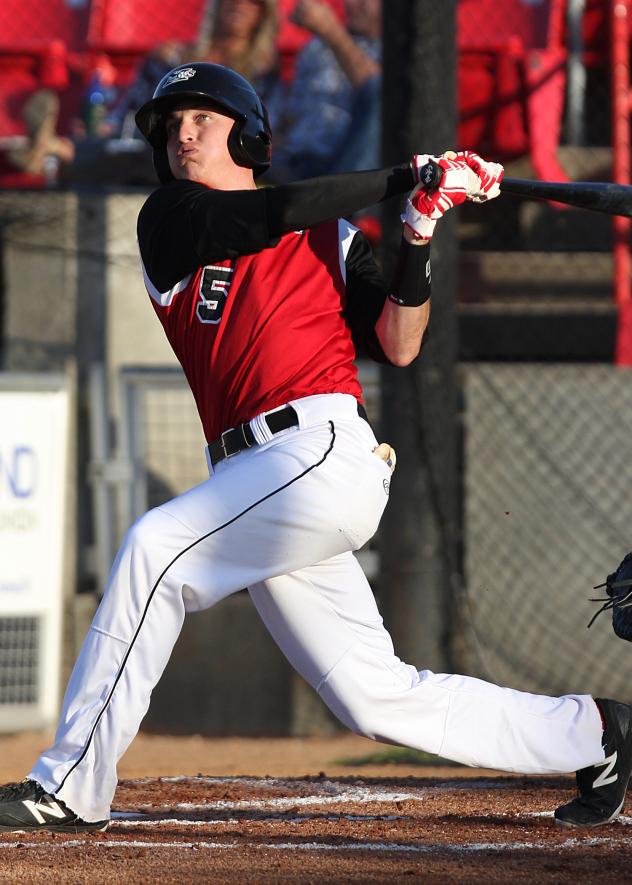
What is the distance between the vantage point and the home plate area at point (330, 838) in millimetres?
2775

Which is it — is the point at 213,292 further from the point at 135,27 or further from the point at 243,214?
the point at 135,27

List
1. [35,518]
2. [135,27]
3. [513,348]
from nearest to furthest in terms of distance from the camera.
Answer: [35,518] < [513,348] < [135,27]

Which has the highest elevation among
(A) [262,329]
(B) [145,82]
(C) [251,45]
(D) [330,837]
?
(C) [251,45]

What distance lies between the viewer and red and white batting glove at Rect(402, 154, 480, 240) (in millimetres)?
3021

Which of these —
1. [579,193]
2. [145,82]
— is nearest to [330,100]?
[145,82]

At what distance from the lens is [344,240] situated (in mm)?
3291

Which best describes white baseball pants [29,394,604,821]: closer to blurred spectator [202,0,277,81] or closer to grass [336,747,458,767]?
grass [336,747,458,767]

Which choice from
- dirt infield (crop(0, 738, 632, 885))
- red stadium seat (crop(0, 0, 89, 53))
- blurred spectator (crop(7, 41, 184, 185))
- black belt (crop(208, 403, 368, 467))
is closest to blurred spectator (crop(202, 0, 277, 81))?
blurred spectator (crop(7, 41, 184, 185))

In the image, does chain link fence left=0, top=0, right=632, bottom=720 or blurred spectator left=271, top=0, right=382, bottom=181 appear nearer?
chain link fence left=0, top=0, right=632, bottom=720

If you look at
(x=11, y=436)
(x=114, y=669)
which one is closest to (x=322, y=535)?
(x=114, y=669)

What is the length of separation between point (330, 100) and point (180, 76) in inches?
196

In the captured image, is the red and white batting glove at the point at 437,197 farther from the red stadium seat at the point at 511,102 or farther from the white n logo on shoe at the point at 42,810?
the red stadium seat at the point at 511,102

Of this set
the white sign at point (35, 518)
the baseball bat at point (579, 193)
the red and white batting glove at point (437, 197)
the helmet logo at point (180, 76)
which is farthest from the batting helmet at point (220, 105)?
the white sign at point (35, 518)

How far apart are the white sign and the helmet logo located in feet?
11.0
